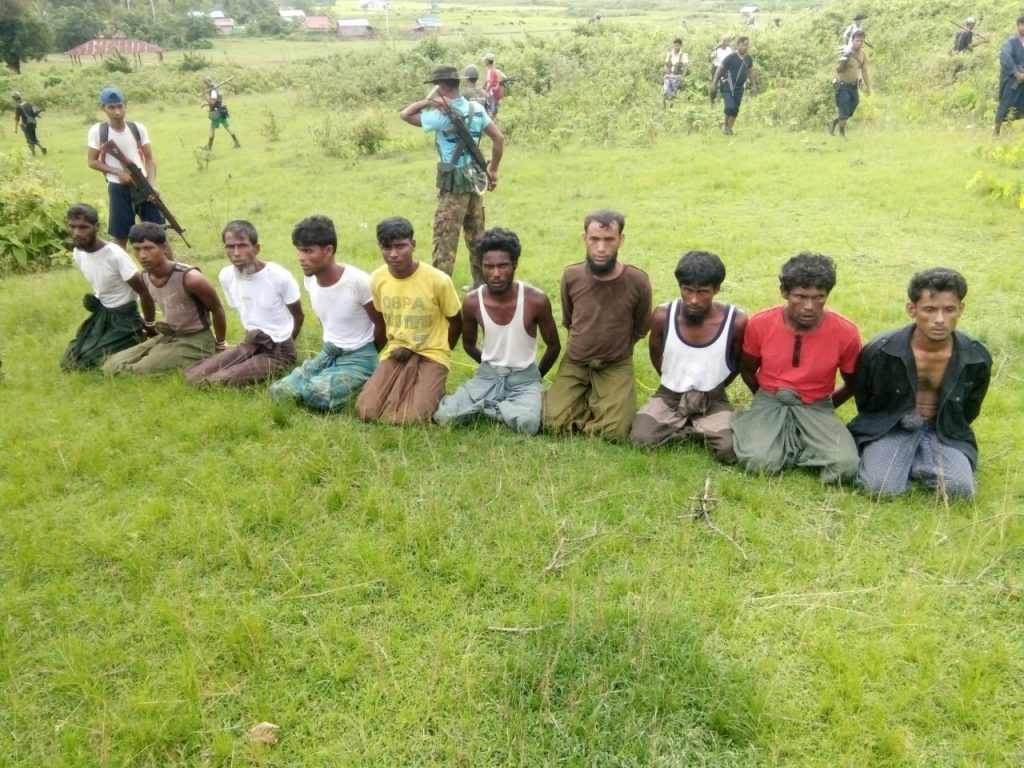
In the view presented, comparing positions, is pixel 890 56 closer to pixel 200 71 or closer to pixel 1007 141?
pixel 1007 141

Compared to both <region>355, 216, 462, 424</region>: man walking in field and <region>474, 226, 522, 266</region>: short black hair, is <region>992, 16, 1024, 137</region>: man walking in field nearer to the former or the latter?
<region>474, 226, 522, 266</region>: short black hair

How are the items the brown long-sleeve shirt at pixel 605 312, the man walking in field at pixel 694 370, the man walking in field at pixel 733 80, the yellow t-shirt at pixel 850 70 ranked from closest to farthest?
the man walking in field at pixel 694 370 < the brown long-sleeve shirt at pixel 605 312 < the yellow t-shirt at pixel 850 70 < the man walking in field at pixel 733 80

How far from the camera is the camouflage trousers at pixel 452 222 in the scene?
668cm

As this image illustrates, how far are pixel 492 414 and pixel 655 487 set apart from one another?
1241mm

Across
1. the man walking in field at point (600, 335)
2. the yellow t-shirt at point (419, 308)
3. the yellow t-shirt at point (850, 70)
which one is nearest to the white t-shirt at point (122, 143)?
the yellow t-shirt at point (419, 308)

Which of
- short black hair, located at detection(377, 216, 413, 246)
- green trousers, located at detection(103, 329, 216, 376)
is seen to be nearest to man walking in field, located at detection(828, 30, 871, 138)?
short black hair, located at detection(377, 216, 413, 246)

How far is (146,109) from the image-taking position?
24.7 m

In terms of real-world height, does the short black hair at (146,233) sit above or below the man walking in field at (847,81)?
below

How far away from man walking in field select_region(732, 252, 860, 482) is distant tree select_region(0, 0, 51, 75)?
40048 mm

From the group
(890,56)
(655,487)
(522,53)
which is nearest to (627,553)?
(655,487)

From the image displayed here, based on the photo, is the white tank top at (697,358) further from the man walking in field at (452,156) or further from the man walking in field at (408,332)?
the man walking in field at (452,156)

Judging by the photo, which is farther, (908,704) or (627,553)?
(627,553)

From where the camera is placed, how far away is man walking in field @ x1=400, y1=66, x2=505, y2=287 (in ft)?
21.5

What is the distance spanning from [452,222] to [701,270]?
10.7 feet
